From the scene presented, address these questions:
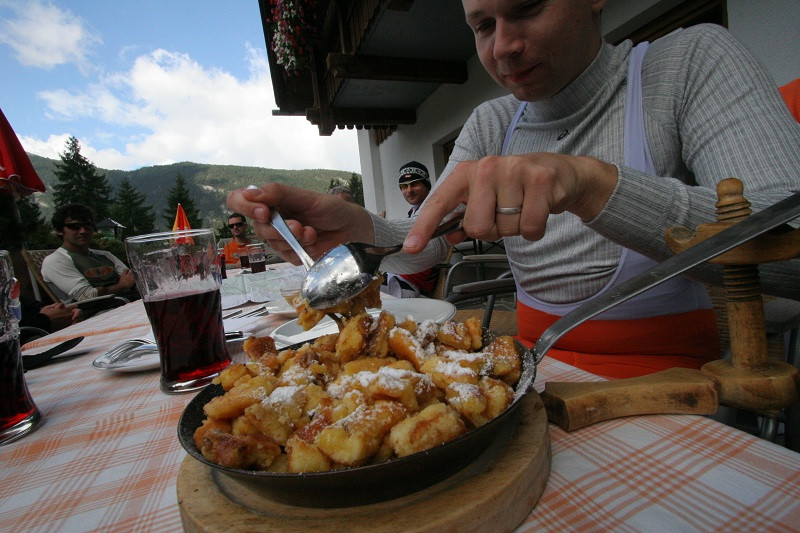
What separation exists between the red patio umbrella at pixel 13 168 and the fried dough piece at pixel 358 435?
5.80 metres

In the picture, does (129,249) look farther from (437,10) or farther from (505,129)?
(437,10)

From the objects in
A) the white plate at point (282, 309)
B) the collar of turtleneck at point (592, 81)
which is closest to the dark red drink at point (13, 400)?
the white plate at point (282, 309)

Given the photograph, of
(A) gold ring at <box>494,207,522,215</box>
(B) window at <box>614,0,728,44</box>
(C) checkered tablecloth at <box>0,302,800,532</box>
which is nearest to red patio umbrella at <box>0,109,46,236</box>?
(C) checkered tablecloth at <box>0,302,800,532</box>

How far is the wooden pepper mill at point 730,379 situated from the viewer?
2.10 ft

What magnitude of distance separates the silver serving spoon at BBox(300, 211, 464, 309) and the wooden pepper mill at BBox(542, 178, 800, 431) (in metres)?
0.42

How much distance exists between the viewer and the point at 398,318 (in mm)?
1366

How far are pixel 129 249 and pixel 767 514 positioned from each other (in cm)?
128

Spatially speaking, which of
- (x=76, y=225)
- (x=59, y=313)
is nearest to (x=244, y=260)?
(x=59, y=313)

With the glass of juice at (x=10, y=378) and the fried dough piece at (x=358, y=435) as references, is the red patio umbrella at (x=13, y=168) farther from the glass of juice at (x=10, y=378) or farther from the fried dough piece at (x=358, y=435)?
the fried dough piece at (x=358, y=435)

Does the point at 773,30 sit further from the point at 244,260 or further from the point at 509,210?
the point at 244,260

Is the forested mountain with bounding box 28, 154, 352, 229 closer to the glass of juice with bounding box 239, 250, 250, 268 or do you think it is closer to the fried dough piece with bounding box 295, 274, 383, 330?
the glass of juice with bounding box 239, 250, 250, 268

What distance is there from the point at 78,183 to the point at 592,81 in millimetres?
55521

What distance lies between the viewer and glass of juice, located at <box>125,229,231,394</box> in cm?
105

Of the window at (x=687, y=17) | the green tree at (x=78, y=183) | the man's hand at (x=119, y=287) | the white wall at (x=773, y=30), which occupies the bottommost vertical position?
the man's hand at (x=119, y=287)
